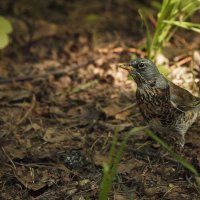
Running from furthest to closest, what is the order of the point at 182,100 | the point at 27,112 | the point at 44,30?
the point at 44,30
the point at 27,112
the point at 182,100

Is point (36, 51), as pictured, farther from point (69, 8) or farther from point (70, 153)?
point (70, 153)

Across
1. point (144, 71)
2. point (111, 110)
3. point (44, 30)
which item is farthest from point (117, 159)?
point (44, 30)

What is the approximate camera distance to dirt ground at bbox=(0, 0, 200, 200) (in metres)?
4.25

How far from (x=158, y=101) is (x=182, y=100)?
27 centimetres

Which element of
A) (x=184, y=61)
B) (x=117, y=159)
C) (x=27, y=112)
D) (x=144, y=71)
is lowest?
(x=27, y=112)

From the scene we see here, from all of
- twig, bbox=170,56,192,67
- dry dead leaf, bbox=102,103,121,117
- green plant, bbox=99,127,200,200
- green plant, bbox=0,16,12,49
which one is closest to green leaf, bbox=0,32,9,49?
green plant, bbox=0,16,12,49

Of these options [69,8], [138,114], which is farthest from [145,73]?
[69,8]

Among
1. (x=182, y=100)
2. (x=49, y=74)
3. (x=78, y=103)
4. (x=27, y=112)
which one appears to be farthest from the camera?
(x=49, y=74)

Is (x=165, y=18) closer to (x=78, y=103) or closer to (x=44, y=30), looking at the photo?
(x=78, y=103)

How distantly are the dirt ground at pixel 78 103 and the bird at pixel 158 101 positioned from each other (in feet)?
0.94

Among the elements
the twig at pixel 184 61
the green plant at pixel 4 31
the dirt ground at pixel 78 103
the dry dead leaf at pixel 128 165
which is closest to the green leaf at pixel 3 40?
Answer: the green plant at pixel 4 31

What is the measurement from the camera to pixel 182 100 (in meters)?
4.64

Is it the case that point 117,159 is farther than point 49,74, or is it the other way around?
point 49,74

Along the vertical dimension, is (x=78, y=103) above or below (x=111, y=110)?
below
